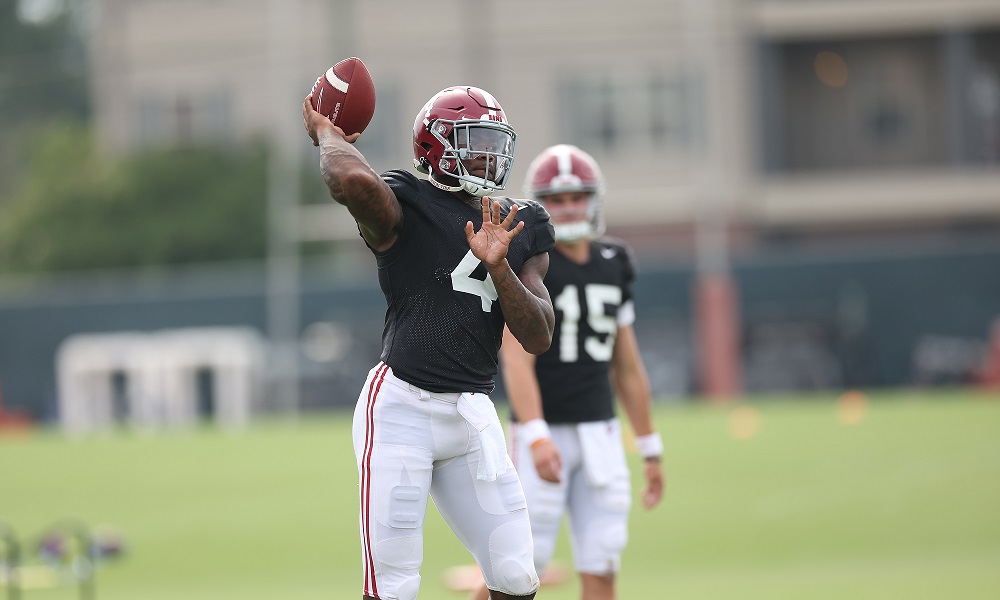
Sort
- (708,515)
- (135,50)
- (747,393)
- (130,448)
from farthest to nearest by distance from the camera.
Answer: (135,50) < (747,393) < (130,448) < (708,515)

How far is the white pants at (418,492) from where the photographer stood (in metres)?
4.64

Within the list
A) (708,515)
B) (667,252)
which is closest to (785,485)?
(708,515)

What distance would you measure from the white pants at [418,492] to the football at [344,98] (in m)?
0.84

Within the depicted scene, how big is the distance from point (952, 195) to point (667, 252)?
5.71 m

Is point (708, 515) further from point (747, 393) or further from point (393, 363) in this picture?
point (747, 393)

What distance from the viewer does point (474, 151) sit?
4691 millimetres

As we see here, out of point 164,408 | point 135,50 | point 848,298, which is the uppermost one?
point 135,50

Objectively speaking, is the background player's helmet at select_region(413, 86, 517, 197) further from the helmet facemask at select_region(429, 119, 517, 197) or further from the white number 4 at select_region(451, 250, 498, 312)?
the white number 4 at select_region(451, 250, 498, 312)

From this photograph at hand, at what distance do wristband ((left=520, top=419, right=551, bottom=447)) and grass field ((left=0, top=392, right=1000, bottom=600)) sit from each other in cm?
331

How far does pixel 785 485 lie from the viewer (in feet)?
40.2

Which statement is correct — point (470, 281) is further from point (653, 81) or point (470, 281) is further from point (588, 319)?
point (653, 81)

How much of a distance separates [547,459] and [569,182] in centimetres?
132

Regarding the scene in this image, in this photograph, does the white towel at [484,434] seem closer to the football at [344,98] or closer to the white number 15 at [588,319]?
the football at [344,98]

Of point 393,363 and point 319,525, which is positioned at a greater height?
point 393,363
